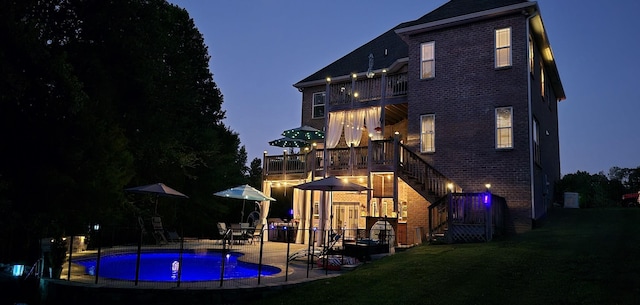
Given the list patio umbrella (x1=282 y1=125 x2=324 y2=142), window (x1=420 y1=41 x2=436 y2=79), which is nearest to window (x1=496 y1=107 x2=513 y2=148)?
window (x1=420 y1=41 x2=436 y2=79)

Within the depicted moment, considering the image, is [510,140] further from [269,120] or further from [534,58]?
[269,120]

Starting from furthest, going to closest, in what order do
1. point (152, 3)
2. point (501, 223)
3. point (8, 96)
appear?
1. point (152, 3)
2. point (501, 223)
3. point (8, 96)

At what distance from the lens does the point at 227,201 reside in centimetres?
3173

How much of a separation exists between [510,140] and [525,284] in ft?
31.1

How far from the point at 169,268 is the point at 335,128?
34.0ft

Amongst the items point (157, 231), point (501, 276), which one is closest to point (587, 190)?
point (501, 276)

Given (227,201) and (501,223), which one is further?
(227,201)

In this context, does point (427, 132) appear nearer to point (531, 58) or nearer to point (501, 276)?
point (531, 58)

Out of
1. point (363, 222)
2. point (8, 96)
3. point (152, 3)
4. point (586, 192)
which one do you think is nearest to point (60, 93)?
point (8, 96)

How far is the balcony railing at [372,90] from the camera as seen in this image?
66.4 ft

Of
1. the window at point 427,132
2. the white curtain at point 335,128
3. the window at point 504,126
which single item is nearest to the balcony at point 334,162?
the white curtain at point 335,128

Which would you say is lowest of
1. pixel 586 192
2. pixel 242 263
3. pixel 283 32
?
pixel 242 263

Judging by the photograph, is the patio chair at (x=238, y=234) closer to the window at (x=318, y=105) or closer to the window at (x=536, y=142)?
the window at (x=318, y=105)

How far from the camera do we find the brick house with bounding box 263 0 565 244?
55.2 ft
